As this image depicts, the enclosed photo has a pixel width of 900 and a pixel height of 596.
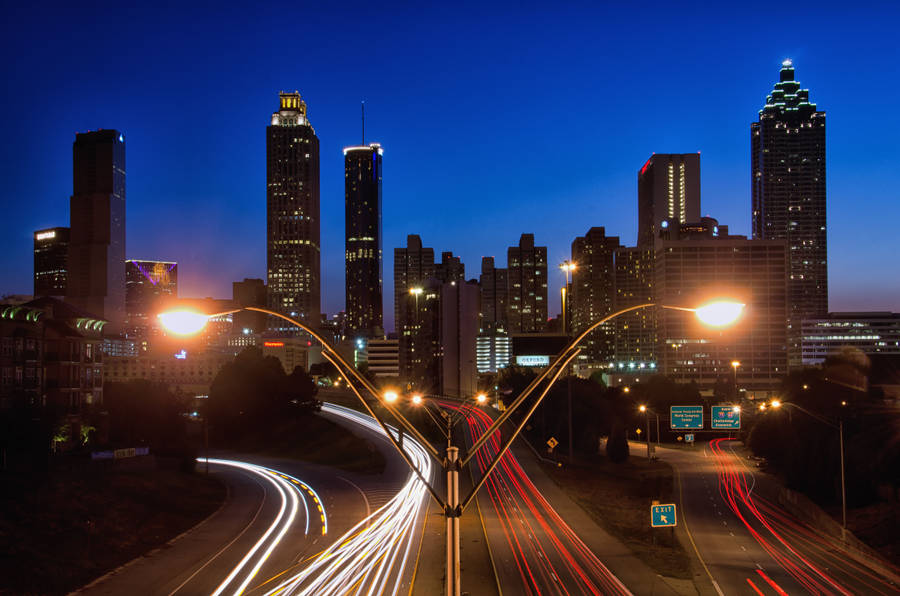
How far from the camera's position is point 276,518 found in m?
39.3

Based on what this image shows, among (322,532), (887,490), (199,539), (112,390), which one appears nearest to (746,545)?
(887,490)

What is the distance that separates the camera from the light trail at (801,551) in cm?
2823

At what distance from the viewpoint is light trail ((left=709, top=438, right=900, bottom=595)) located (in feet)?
92.6

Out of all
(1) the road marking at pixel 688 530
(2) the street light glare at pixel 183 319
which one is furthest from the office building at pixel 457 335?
(2) the street light glare at pixel 183 319

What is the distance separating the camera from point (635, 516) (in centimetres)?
4328

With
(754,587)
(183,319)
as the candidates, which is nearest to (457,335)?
(754,587)

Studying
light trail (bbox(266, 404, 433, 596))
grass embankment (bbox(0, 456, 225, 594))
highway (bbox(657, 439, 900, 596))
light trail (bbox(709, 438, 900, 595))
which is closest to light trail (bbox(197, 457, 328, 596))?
light trail (bbox(266, 404, 433, 596))

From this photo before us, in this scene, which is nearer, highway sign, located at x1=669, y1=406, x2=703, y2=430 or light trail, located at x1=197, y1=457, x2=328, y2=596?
light trail, located at x1=197, y1=457, x2=328, y2=596

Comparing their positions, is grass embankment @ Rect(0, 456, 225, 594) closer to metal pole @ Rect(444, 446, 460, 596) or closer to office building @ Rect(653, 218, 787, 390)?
metal pole @ Rect(444, 446, 460, 596)

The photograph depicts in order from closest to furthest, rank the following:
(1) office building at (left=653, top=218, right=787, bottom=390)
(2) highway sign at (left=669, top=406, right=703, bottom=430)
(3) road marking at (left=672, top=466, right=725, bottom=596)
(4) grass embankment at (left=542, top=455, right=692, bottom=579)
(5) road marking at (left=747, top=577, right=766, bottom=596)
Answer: (5) road marking at (left=747, top=577, right=766, bottom=596), (3) road marking at (left=672, top=466, right=725, bottom=596), (4) grass embankment at (left=542, top=455, right=692, bottom=579), (2) highway sign at (left=669, top=406, right=703, bottom=430), (1) office building at (left=653, top=218, right=787, bottom=390)

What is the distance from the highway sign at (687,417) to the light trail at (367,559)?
19305mm

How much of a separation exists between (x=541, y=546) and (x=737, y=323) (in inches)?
6817

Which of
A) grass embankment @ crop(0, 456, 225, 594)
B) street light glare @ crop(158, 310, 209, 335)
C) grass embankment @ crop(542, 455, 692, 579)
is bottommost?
grass embankment @ crop(542, 455, 692, 579)

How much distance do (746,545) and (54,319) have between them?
6386 centimetres
